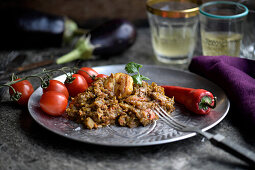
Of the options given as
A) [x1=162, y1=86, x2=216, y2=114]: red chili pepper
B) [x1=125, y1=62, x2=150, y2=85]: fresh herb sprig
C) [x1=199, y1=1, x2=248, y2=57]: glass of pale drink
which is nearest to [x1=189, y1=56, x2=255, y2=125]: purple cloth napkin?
[x1=162, y1=86, x2=216, y2=114]: red chili pepper

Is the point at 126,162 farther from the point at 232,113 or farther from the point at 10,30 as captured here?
the point at 10,30

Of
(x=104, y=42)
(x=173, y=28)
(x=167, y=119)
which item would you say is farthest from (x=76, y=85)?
(x=173, y=28)

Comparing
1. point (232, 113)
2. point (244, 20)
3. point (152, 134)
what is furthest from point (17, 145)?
point (244, 20)

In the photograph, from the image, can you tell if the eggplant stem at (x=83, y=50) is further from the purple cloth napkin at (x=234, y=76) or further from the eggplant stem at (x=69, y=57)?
the purple cloth napkin at (x=234, y=76)

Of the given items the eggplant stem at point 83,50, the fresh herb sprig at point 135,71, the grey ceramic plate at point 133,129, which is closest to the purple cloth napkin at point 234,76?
the grey ceramic plate at point 133,129

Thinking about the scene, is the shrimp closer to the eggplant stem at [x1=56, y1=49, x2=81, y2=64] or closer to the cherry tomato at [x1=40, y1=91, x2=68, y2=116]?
the cherry tomato at [x1=40, y1=91, x2=68, y2=116]

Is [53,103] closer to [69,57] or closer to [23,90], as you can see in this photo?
[23,90]

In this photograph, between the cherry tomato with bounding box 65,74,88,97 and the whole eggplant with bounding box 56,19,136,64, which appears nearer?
the cherry tomato with bounding box 65,74,88,97
